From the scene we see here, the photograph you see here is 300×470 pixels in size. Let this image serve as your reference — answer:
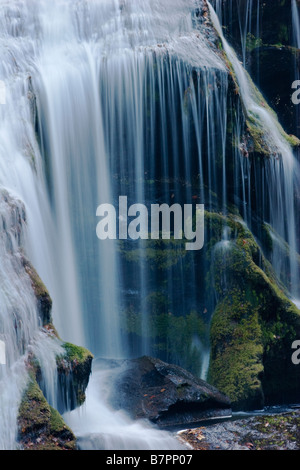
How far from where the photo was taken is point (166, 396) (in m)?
7.81

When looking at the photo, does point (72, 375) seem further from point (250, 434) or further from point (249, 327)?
point (249, 327)

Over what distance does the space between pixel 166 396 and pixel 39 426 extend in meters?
2.32

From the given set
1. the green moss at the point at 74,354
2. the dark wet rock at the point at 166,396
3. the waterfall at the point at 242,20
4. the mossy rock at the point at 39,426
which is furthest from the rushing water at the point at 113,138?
the waterfall at the point at 242,20

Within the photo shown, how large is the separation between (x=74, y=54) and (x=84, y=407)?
5.54 meters

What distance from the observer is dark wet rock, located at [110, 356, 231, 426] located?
7641 millimetres

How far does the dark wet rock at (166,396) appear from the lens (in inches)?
301

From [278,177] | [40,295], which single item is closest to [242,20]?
[278,177]

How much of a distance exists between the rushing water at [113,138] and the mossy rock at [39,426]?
8.48ft

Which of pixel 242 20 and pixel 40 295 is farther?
pixel 242 20

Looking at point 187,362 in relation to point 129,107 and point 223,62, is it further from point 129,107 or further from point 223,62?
point 223,62

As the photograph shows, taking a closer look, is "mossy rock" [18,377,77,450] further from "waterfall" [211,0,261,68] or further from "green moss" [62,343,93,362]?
"waterfall" [211,0,261,68]

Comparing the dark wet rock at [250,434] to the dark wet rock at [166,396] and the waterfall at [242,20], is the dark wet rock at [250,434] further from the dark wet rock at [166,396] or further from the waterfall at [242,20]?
the waterfall at [242,20]

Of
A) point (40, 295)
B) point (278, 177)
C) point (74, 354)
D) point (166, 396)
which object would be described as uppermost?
point (278, 177)
